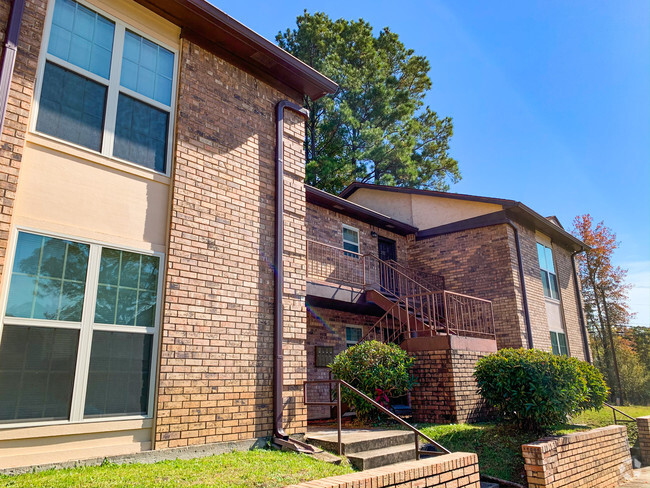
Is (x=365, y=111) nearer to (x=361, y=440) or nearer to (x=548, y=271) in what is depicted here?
(x=548, y=271)

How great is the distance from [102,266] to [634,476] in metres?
10.1

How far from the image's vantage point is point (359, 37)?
2633cm

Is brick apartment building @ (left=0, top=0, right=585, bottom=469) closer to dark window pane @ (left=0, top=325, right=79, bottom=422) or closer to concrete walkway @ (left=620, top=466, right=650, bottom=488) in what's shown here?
dark window pane @ (left=0, top=325, right=79, bottom=422)

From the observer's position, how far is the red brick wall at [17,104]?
4.53 m

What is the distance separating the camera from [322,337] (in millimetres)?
12125

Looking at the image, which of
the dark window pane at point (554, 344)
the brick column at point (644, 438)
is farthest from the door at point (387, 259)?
the brick column at point (644, 438)

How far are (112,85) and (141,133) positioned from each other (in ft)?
2.10

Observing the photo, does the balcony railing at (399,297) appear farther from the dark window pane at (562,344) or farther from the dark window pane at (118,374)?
the dark window pane at (118,374)

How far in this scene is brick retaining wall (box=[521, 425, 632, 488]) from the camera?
6582mm

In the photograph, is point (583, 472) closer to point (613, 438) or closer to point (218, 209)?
point (613, 438)

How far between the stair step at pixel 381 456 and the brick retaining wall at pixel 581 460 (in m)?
1.75

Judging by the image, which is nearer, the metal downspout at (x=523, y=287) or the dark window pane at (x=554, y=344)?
the metal downspout at (x=523, y=287)

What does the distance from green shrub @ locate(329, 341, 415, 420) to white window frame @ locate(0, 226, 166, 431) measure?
178 inches

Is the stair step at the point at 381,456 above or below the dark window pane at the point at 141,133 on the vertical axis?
below
